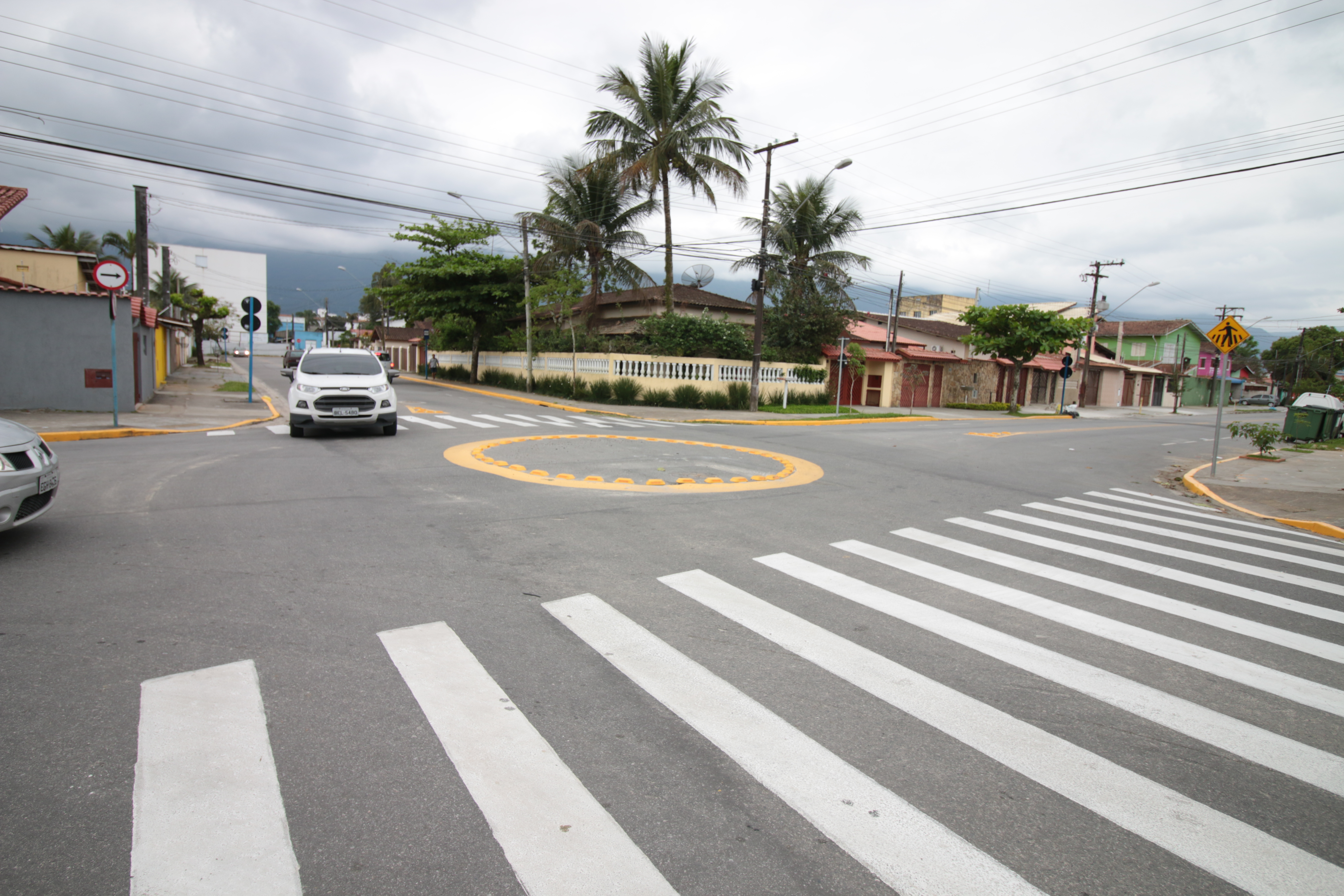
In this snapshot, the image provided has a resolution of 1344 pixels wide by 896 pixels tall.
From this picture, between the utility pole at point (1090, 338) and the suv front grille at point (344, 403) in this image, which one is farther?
the utility pole at point (1090, 338)

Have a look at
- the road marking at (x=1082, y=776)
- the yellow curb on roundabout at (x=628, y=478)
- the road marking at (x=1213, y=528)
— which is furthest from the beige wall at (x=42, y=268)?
the road marking at (x=1213, y=528)

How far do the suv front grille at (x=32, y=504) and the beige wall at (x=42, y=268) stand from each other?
68.9 ft

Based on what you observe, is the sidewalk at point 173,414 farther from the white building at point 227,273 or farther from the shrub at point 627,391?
the white building at point 227,273

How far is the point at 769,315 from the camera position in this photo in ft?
109

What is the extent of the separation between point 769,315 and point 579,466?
947 inches

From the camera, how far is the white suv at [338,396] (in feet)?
44.0

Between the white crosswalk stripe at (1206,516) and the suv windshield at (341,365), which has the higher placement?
the suv windshield at (341,365)

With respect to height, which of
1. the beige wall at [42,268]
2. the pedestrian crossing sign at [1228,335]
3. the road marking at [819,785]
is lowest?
the road marking at [819,785]

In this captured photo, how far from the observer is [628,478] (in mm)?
9914

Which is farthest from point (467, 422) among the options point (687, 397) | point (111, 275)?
point (687, 397)

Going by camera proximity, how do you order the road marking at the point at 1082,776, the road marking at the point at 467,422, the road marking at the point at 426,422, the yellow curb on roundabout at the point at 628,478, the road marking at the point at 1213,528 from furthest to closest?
the road marking at the point at 467,422 → the road marking at the point at 426,422 → the yellow curb on roundabout at the point at 628,478 → the road marking at the point at 1213,528 → the road marking at the point at 1082,776

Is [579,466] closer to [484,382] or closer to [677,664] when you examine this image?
[677,664]

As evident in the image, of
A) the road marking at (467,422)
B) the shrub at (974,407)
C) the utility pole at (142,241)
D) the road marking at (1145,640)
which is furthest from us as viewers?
the shrub at (974,407)

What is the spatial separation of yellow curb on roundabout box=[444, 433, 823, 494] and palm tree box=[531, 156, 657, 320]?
20.9m
